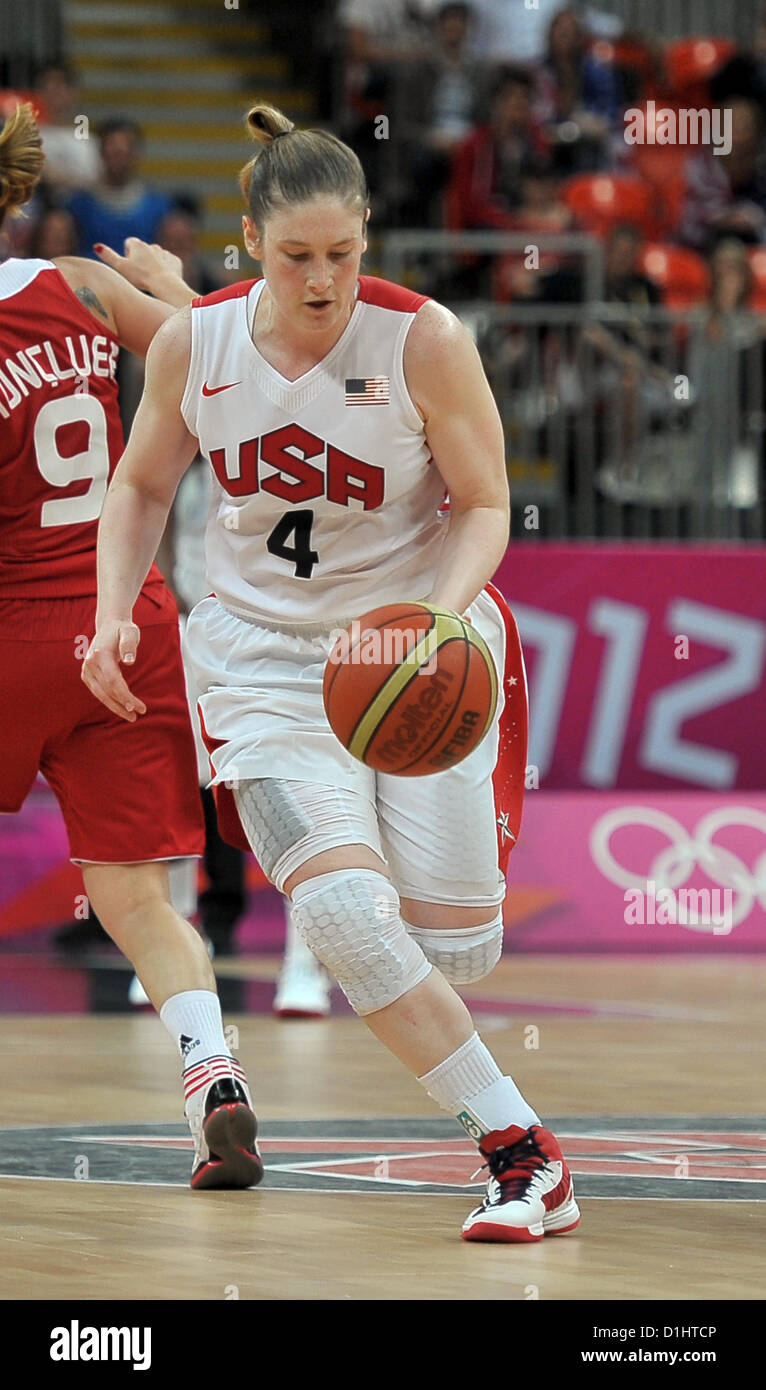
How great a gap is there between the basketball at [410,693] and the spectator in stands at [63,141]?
10.1 metres

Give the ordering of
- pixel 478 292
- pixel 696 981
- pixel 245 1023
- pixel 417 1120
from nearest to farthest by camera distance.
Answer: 1. pixel 417 1120
2. pixel 245 1023
3. pixel 696 981
4. pixel 478 292

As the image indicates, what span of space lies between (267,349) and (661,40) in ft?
43.7

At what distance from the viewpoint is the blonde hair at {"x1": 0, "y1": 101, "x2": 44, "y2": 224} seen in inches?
211

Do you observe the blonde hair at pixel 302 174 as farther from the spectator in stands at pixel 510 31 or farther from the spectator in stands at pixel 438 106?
the spectator in stands at pixel 510 31

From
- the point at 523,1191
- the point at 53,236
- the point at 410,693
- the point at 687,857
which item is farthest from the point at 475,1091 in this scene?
the point at 53,236

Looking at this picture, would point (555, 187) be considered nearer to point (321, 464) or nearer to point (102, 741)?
point (102, 741)

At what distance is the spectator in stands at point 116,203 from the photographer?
13273 mm

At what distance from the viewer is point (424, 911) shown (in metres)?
4.54

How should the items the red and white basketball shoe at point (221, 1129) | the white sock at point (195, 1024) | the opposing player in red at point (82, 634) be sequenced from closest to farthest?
1. the red and white basketball shoe at point (221, 1129)
2. the white sock at point (195, 1024)
3. the opposing player in red at point (82, 634)

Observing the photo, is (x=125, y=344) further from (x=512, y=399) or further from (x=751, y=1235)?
(x=512, y=399)

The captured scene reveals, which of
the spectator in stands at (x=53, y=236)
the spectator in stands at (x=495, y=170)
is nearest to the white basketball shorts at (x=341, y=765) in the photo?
the spectator in stands at (x=53, y=236)

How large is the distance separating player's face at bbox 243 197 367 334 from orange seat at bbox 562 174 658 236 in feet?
35.7
